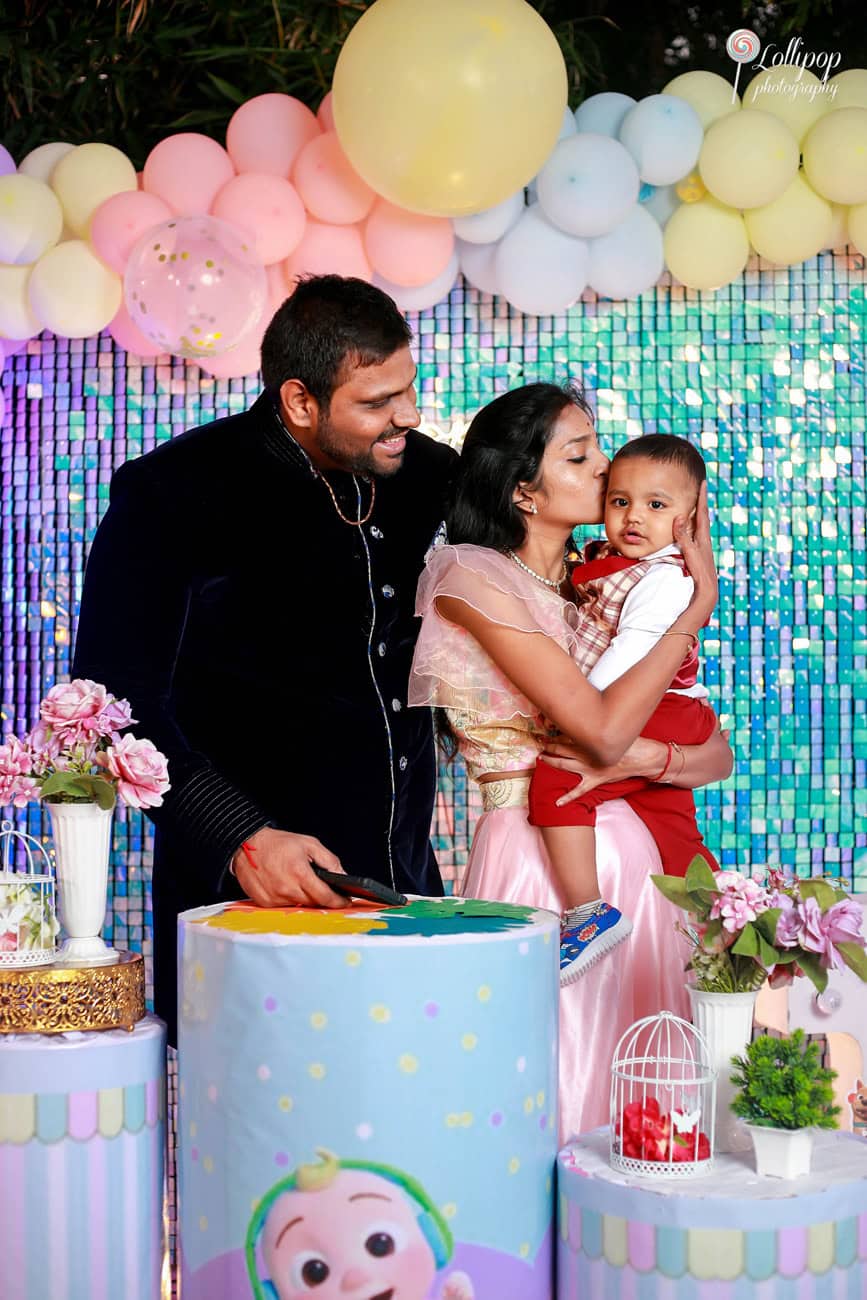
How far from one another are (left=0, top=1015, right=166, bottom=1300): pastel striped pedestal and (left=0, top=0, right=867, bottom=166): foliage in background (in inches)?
117

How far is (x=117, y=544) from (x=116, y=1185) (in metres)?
1.09

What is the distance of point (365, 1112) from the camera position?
1746 mm

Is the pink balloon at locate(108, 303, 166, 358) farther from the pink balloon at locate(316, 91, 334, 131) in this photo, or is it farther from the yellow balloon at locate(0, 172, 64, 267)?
the pink balloon at locate(316, 91, 334, 131)

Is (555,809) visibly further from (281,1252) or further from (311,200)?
(311,200)

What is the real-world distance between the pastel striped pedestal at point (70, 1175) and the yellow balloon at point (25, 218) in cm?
230

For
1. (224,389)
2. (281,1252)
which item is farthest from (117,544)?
(224,389)

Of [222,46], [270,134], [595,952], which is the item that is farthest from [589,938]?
[222,46]

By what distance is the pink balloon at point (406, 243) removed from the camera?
374 cm

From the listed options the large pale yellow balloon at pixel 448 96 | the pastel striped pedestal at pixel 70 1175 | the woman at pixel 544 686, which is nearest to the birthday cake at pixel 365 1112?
the pastel striped pedestal at pixel 70 1175

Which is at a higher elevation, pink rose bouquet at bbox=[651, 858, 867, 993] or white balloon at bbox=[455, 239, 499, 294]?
white balloon at bbox=[455, 239, 499, 294]

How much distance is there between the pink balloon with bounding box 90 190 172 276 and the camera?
3.70 m

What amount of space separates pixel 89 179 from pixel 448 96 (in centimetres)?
102

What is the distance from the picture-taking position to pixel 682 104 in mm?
3744

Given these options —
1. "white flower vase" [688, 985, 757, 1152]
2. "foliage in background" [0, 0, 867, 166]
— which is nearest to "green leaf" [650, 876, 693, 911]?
"white flower vase" [688, 985, 757, 1152]
